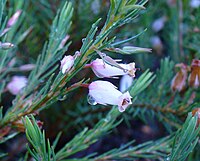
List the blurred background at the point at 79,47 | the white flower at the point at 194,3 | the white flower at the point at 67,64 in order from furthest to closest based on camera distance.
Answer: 1. the white flower at the point at 194,3
2. the blurred background at the point at 79,47
3. the white flower at the point at 67,64

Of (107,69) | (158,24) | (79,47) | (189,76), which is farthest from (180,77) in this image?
(158,24)

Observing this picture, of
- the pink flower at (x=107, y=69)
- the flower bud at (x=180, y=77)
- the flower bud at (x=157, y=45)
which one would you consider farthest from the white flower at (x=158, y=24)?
the pink flower at (x=107, y=69)

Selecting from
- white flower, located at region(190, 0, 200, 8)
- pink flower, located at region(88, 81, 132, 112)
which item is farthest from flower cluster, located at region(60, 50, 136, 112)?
white flower, located at region(190, 0, 200, 8)

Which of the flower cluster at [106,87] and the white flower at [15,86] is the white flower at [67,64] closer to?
the flower cluster at [106,87]

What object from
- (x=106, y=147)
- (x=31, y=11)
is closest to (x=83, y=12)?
Answer: (x=31, y=11)

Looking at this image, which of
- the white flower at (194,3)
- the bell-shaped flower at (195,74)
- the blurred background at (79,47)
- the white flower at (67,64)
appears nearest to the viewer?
the white flower at (67,64)

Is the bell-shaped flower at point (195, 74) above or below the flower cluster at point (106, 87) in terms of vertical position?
below

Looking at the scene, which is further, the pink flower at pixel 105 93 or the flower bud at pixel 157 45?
the flower bud at pixel 157 45

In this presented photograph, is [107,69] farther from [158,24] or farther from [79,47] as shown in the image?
[158,24]

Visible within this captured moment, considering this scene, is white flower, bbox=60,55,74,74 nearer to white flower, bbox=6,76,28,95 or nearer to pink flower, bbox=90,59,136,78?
pink flower, bbox=90,59,136,78

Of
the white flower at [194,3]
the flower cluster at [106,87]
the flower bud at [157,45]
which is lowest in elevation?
the flower bud at [157,45]
